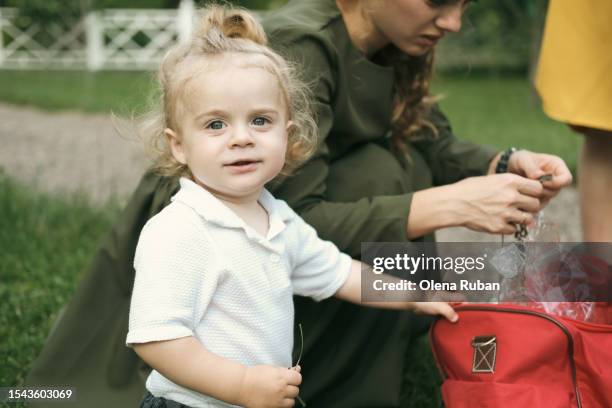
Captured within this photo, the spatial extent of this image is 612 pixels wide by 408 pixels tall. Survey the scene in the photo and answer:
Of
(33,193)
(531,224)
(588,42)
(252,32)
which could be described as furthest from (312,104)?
(33,193)

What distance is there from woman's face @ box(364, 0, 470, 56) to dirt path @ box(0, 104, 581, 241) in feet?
4.66

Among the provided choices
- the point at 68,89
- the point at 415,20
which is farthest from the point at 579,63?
the point at 68,89

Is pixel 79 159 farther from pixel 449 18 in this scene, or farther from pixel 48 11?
pixel 48 11

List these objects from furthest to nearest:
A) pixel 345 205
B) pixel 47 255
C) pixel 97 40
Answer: pixel 97 40
pixel 47 255
pixel 345 205

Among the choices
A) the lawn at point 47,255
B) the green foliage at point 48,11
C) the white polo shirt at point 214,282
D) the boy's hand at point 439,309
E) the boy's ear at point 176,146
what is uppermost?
the green foliage at point 48,11

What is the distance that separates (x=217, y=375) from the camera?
5.18ft

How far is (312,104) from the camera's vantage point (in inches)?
80.7

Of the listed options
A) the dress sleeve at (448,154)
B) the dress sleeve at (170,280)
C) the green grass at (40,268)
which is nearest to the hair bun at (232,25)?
the dress sleeve at (170,280)

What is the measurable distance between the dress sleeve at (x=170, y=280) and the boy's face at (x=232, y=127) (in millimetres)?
114

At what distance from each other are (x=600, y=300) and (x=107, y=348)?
3.87ft

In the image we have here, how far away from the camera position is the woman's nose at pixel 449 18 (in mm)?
2133

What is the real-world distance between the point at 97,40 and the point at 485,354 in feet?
52.2

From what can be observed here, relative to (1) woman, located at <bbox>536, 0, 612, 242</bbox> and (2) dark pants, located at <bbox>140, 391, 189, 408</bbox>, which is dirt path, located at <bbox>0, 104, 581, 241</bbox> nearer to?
(1) woman, located at <bbox>536, 0, 612, 242</bbox>

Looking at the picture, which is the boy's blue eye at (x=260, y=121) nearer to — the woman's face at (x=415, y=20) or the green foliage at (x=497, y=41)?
the woman's face at (x=415, y=20)
